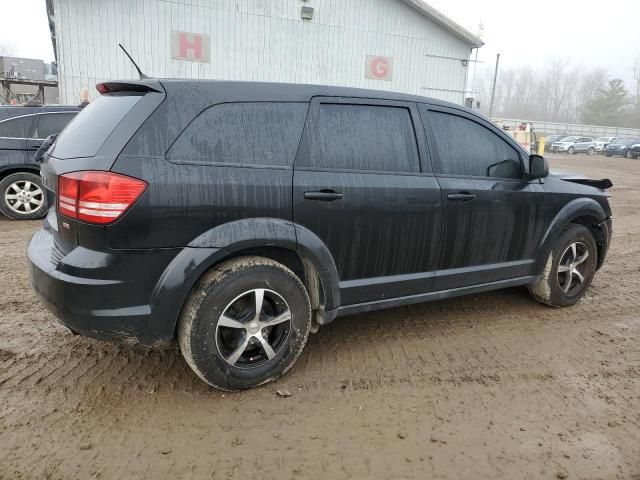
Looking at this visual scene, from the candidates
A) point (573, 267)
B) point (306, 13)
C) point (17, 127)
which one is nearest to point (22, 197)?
point (17, 127)

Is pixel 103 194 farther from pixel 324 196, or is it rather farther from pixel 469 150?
pixel 469 150

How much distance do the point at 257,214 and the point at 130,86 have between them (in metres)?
1.04

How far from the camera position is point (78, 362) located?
329 cm

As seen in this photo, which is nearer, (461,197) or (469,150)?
(461,197)

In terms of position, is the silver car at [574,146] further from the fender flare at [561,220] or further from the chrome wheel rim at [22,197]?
the chrome wheel rim at [22,197]

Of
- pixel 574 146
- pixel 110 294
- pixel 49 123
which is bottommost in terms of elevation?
pixel 574 146

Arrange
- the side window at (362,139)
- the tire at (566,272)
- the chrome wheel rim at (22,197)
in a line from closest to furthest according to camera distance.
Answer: the side window at (362,139)
the tire at (566,272)
the chrome wheel rim at (22,197)

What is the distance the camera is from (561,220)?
4.24m

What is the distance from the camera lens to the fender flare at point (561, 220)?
4.21 meters

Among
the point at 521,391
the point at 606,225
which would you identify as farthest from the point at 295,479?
the point at 606,225

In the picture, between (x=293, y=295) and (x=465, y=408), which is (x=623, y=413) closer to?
(x=465, y=408)

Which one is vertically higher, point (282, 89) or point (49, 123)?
point (282, 89)

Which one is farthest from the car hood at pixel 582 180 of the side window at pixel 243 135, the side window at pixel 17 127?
the side window at pixel 17 127

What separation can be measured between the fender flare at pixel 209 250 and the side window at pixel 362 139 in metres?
0.47
